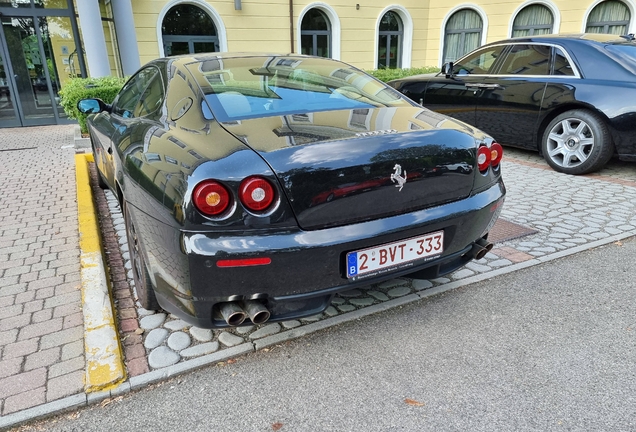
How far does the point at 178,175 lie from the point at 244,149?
32cm

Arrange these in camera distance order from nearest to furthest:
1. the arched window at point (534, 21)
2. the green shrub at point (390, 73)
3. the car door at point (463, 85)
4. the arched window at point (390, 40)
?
the car door at point (463, 85), the green shrub at point (390, 73), the arched window at point (534, 21), the arched window at point (390, 40)

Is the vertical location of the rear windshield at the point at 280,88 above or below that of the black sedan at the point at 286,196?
above

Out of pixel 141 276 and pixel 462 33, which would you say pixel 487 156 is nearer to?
pixel 141 276

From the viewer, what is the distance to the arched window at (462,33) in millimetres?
14953

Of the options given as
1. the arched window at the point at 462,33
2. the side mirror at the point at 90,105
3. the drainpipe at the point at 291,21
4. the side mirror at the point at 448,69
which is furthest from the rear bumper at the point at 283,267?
the arched window at the point at 462,33

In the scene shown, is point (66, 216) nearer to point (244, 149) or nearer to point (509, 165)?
point (244, 149)

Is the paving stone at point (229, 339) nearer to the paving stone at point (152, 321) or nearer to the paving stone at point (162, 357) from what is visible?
the paving stone at point (162, 357)

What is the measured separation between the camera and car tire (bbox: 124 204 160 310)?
2494 millimetres

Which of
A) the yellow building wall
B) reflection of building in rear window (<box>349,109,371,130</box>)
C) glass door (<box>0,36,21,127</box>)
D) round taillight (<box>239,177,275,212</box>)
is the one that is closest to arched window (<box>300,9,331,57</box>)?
the yellow building wall

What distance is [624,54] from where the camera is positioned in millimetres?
5293

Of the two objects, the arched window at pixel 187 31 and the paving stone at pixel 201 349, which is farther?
the arched window at pixel 187 31

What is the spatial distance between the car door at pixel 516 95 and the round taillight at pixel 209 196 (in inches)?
205

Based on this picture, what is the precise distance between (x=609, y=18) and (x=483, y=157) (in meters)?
14.4

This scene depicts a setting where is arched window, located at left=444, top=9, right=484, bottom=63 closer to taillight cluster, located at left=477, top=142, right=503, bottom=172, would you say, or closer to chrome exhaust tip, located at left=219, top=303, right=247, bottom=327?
taillight cluster, located at left=477, top=142, right=503, bottom=172
